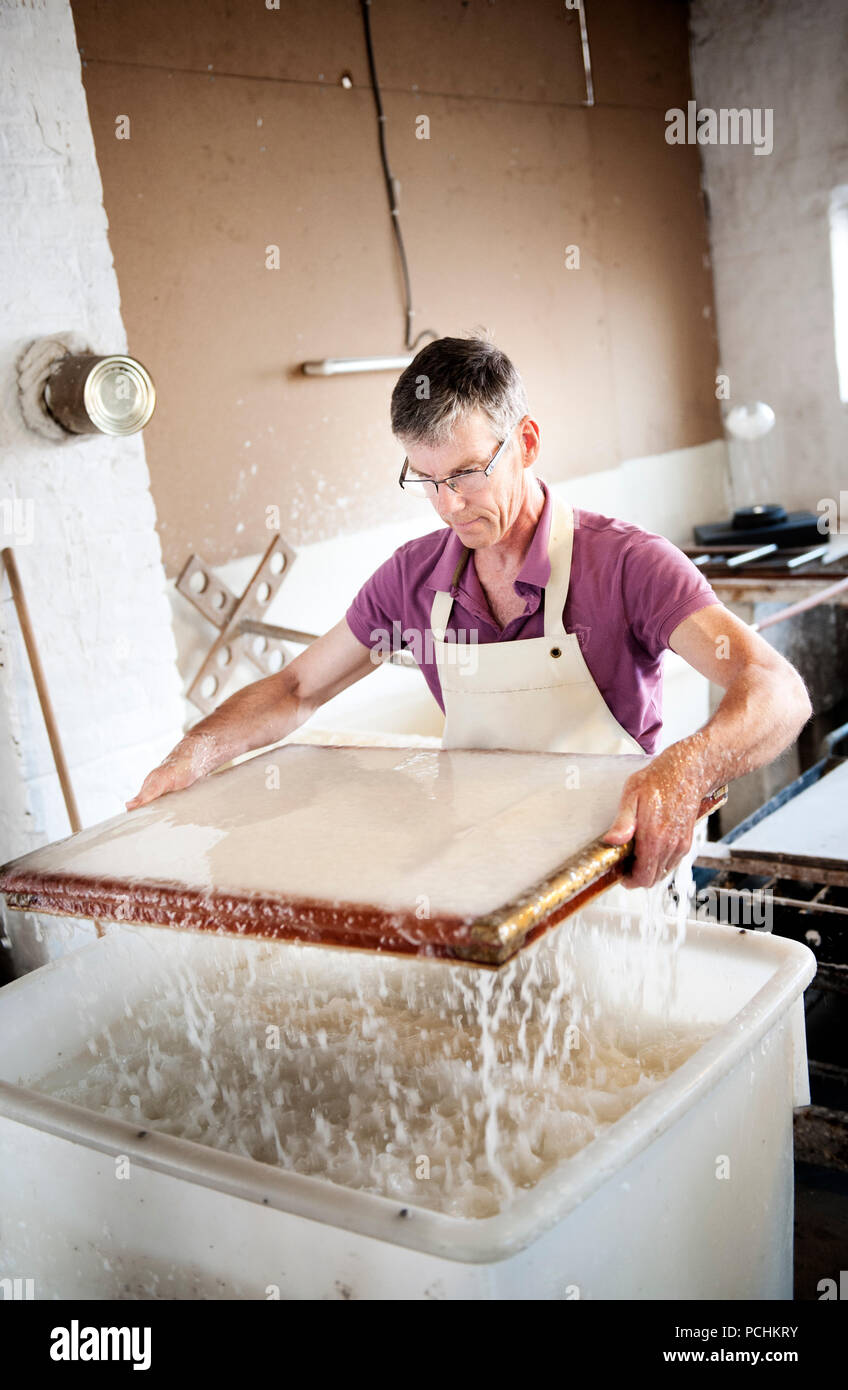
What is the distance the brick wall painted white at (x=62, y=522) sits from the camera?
7.96 ft

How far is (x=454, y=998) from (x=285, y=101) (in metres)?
2.93

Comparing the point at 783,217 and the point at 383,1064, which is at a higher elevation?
the point at 783,217

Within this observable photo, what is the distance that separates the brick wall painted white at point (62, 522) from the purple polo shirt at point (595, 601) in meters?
0.78

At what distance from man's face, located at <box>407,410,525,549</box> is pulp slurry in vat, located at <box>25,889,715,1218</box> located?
0.65 meters

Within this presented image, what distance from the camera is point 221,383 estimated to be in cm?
342

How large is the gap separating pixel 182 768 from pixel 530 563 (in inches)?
26.2

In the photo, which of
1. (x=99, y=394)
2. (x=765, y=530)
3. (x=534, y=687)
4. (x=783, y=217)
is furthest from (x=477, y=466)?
(x=783, y=217)

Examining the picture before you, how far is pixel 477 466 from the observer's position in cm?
178
